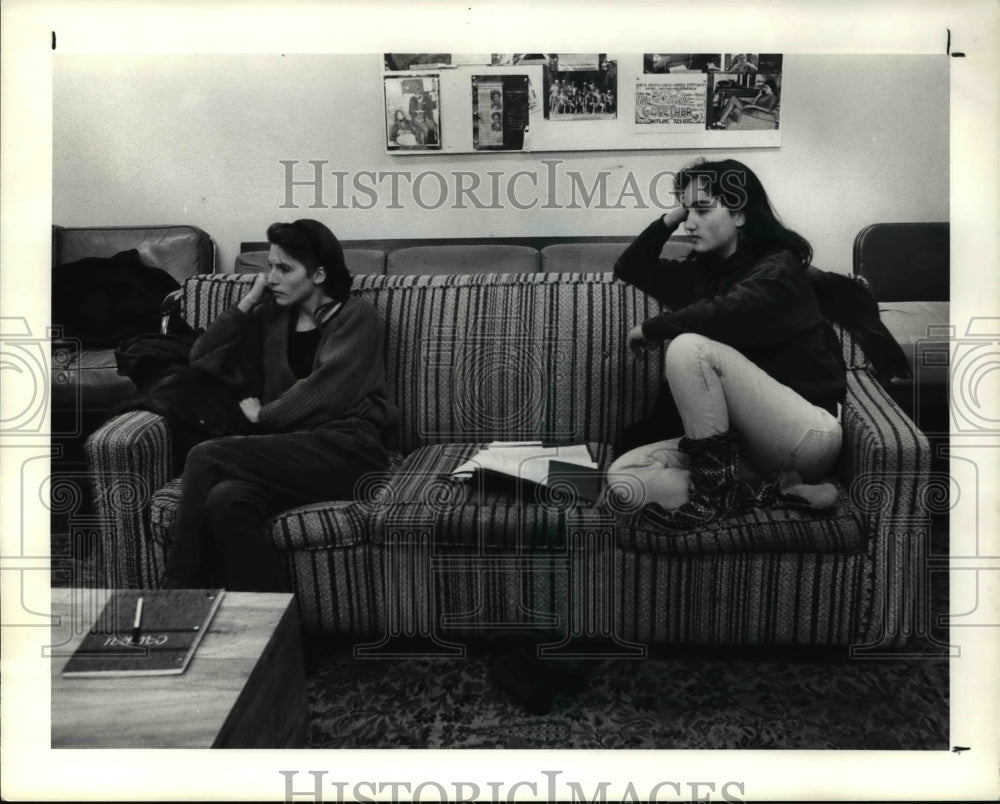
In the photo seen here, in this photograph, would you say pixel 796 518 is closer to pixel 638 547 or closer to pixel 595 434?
pixel 638 547

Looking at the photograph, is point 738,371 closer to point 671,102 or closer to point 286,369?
point 671,102

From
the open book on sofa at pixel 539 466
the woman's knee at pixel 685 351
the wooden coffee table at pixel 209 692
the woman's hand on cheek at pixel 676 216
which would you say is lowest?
the wooden coffee table at pixel 209 692

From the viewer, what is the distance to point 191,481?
1456 millimetres

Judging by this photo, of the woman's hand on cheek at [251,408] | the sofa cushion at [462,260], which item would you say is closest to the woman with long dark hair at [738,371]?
the sofa cushion at [462,260]

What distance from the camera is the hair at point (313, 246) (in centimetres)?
148

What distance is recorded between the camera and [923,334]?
141cm

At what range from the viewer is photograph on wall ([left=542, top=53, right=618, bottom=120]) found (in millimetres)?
1362

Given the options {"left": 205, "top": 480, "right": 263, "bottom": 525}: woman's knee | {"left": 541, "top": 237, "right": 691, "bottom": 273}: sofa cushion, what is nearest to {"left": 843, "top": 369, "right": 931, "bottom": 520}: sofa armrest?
{"left": 541, "top": 237, "right": 691, "bottom": 273}: sofa cushion

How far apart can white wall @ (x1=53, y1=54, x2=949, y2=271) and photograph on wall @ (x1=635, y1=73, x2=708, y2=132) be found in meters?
0.05

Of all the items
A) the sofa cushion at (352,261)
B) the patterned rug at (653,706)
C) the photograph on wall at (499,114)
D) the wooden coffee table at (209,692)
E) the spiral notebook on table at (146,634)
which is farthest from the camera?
the sofa cushion at (352,261)

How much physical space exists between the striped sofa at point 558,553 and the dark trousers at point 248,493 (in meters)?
0.03

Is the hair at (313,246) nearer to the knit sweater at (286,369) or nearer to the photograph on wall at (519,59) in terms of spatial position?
the knit sweater at (286,369)

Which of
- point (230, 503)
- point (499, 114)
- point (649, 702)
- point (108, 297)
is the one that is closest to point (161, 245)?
point (108, 297)

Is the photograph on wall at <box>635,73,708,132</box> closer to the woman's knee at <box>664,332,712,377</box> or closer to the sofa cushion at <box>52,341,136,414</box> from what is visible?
the woman's knee at <box>664,332,712,377</box>
